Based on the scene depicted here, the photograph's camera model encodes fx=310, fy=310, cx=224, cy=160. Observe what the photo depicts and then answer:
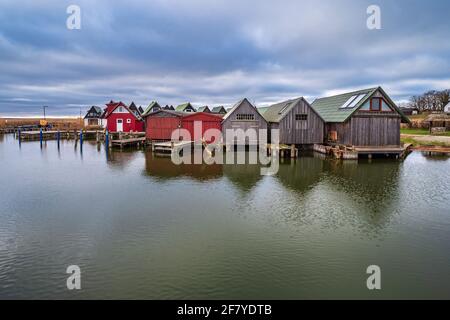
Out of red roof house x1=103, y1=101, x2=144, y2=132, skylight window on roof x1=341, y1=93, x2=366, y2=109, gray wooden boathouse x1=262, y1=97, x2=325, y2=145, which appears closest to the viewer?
skylight window on roof x1=341, y1=93, x2=366, y2=109

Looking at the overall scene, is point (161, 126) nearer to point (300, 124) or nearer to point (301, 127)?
point (300, 124)

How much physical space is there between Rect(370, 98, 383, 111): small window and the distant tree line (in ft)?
248

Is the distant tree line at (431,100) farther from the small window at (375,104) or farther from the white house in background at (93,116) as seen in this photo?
the white house in background at (93,116)

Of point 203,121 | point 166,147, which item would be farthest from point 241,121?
point 166,147

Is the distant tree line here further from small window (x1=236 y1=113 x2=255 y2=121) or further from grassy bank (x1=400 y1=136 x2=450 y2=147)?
small window (x1=236 y1=113 x2=255 y2=121)

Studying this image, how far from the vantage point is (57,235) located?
11305mm

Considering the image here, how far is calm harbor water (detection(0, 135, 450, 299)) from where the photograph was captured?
8.22 metres

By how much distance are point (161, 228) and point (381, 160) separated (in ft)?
83.8

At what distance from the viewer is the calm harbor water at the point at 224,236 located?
8219 millimetres

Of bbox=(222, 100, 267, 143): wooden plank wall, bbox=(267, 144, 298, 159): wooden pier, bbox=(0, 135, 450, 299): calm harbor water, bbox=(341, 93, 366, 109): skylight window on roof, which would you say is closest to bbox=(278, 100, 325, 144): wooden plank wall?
bbox=(267, 144, 298, 159): wooden pier

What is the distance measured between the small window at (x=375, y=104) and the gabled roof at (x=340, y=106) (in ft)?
2.31
